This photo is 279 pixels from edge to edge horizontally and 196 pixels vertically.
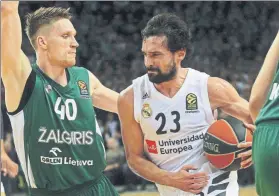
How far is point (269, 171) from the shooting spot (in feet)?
7.72

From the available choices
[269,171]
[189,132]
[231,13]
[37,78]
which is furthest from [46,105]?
[269,171]

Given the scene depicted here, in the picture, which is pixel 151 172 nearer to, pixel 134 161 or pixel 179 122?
pixel 134 161

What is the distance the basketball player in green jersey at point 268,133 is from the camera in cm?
236

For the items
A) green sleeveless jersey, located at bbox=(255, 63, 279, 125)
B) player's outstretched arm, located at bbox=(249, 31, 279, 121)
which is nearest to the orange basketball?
player's outstretched arm, located at bbox=(249, 31, 279, 121)

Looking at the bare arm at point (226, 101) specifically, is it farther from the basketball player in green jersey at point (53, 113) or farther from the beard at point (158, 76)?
the basketball player in green jersey at point (53, 113)

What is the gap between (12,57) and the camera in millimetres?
4164

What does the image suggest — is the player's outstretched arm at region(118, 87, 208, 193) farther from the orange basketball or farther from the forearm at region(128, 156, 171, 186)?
the orange basketball

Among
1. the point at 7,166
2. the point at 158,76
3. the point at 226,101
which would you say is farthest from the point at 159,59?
the point at 7,166

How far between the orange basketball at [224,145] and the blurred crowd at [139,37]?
925mm

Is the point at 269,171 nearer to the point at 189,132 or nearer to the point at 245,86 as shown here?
the point at 189,132

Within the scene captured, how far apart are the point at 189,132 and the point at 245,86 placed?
3.46 feet

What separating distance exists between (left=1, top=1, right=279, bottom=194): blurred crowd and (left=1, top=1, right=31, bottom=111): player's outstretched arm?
938 millimetres

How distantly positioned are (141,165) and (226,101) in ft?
2.22

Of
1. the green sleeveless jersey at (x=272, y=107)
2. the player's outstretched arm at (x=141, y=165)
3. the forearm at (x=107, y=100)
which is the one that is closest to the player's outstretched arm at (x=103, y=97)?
the forearm at (x=107, y=100)
